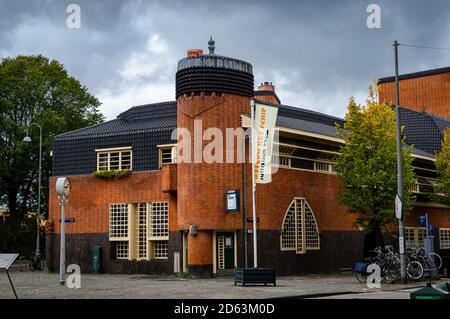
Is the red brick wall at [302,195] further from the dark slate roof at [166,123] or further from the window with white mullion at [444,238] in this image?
the window with white mullion at [444,238]

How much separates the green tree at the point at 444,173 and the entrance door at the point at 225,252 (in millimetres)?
16200

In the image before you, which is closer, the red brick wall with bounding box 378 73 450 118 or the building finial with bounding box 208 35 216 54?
the building finial with bounding box 208 35 216 54

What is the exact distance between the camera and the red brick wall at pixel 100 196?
38.8m

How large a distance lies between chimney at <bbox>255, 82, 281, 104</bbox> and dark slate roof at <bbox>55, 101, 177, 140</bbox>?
12.3 m

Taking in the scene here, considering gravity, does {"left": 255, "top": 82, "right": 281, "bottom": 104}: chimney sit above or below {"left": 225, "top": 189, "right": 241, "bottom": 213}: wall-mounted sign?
above

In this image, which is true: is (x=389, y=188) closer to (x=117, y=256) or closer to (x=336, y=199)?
(x=336, y=199)

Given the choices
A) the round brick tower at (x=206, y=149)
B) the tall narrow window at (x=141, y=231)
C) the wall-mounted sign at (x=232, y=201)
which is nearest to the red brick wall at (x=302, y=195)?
the round brick tower at (x=206, y=149)

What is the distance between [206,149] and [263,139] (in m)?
3.13

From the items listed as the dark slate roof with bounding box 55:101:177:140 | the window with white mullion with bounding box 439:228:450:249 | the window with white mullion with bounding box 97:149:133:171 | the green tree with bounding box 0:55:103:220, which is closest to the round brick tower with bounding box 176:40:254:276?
the dark slate roof with bounding box 55:101:177:140

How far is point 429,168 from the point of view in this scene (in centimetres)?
4931

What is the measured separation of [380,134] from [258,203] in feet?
23.6

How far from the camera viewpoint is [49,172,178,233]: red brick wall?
38.8 metres

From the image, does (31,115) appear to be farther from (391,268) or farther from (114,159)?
(391,268)

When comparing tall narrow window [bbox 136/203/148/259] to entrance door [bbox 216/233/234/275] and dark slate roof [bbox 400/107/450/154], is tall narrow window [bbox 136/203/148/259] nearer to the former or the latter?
entrance door [bbox 216/233/234/275]
